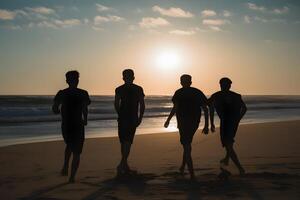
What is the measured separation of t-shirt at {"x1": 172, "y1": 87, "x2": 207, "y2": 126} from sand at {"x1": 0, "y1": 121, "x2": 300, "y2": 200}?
39.4 inches

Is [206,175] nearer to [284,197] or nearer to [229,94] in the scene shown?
[229,94]

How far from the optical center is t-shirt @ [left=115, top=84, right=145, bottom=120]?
8.28 metres

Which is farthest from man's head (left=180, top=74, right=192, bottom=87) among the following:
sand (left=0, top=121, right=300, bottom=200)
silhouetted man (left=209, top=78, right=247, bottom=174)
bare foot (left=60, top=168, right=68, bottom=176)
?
bare foot (left=60, top=168, right=68, bottom=176)

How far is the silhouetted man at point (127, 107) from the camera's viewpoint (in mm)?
8258

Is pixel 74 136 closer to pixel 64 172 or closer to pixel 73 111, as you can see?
pixel 73 111

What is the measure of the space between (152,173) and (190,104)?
1.52 m

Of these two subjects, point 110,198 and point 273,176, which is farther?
point 273,176

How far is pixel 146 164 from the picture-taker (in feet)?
32.8

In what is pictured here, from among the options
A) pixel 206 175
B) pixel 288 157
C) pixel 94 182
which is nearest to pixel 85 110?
pixel 94 182

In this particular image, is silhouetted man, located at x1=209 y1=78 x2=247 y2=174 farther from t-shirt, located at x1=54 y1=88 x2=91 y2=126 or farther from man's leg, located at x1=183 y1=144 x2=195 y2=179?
t-shirt, located at x1=54 y1=88 x2=91 y2=126

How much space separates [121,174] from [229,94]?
7.60ft

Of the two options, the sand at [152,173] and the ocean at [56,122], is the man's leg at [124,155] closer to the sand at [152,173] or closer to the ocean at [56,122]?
the sand at [152,173]

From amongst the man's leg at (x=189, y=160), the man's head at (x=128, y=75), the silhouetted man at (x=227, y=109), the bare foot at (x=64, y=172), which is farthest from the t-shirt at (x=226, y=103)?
the bare foot at (x=64, y=172)

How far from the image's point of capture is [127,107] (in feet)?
27.3
